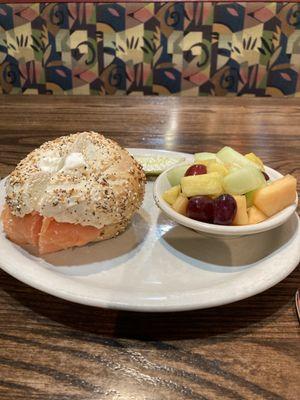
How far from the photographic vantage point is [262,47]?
2215mm

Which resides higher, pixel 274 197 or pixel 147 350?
pixel 274 197

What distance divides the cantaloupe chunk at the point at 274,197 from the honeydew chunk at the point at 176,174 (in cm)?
17

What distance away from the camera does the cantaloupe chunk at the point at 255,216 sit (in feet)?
2.81

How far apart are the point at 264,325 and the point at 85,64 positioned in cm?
186

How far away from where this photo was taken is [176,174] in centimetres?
97

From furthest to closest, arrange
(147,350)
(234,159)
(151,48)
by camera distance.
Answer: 1. (151,48)
2. (234,159)
3. (147,350)

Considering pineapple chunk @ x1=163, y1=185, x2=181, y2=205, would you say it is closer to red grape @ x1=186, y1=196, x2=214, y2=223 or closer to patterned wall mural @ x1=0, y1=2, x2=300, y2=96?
red grape @ x1=186, y1=196, x2=214, y2=223

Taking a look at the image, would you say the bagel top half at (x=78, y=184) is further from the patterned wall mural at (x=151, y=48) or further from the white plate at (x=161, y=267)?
the patterned wall mural at (x=151, y=48)

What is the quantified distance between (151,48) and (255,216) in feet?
5.23

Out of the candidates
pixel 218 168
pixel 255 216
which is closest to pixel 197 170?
pixel 218 168

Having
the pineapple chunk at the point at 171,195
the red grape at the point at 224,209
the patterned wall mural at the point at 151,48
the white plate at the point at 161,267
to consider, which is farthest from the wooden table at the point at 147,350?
the patterned wall mural at the point at 151,48

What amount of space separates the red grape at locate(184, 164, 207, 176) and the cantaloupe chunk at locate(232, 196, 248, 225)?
97mm

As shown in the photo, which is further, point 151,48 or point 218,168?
point 151,48

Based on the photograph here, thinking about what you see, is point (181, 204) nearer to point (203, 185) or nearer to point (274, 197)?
point (203, 185)
